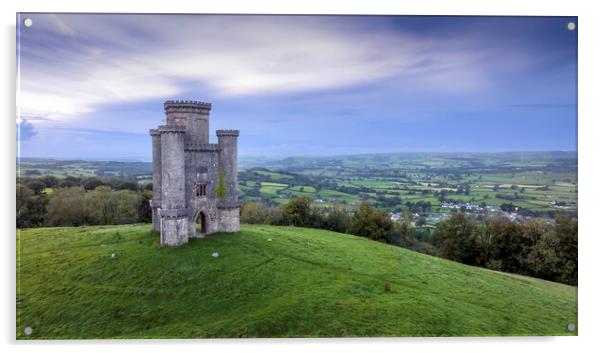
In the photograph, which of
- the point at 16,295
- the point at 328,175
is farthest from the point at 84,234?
the point at 328,175

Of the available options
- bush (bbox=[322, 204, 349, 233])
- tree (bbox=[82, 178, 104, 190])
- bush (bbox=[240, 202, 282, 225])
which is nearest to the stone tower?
tree (bbox=[82, 178, 104, 190])

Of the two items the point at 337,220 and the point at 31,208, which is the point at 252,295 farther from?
the point at 337,220

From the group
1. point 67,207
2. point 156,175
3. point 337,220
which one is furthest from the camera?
point 337,220

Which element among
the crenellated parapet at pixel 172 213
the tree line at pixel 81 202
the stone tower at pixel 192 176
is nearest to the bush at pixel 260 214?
the tree line at pixel 81 202

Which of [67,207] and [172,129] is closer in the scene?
[172,129]

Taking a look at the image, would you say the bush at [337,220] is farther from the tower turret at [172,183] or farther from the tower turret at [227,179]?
the tower turret at [172,183]

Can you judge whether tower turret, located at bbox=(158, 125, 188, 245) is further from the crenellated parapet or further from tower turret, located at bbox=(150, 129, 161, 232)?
tower turret, located at bbox=(150, 129, 161, 232)

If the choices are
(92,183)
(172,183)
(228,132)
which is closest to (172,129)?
(172,183)

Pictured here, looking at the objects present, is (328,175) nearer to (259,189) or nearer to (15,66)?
(259,189)
